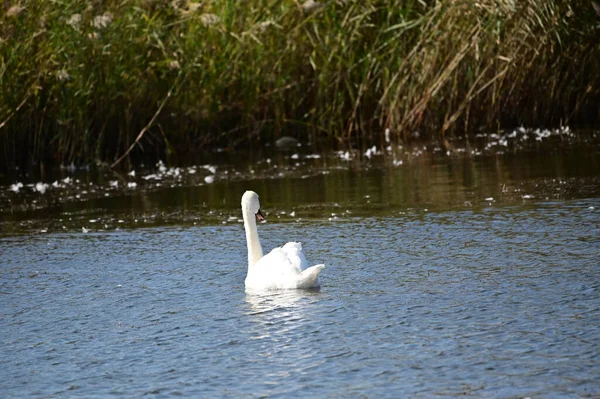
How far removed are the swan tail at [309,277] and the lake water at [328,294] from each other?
68mm

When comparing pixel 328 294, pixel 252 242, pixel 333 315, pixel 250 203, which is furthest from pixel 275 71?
pixel 333 315

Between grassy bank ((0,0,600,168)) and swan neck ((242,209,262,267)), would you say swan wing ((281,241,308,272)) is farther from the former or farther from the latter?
grassy bank ((0,0,600,168))

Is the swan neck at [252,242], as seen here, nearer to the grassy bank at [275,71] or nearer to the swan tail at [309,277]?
the swan tail at [309,277]

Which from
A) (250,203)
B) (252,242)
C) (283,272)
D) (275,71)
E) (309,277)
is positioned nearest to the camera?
(309,277)

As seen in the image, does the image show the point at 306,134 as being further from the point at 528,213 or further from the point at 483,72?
the point at 528,213

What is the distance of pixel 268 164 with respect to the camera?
16.5 metres

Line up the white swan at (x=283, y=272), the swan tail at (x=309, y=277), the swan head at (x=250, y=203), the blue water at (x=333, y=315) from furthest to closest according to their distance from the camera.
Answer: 1. the swan head at (x=250, y=203)
2. the white swan at (x=283, y=272)
3. the swan tail at (x=309, y=277)
4. the blue water at (x=333, y=315)

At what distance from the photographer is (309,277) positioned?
25.1 ft

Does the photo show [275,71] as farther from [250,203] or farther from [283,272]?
[283,272]

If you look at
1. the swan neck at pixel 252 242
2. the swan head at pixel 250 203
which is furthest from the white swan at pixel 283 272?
the swan head at pixel 250 203

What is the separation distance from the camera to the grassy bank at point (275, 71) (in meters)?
16.5

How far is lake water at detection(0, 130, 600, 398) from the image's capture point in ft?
19.5

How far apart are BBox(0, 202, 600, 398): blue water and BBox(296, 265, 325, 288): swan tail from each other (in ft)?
0.24

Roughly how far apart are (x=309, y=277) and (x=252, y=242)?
0.94m
